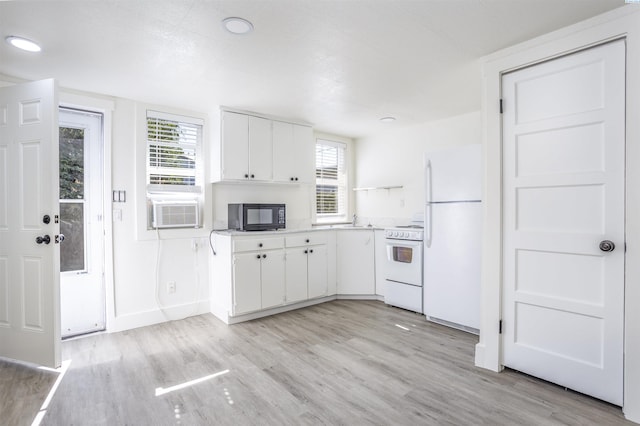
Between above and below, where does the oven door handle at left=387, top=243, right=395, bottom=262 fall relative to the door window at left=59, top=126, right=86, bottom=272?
below

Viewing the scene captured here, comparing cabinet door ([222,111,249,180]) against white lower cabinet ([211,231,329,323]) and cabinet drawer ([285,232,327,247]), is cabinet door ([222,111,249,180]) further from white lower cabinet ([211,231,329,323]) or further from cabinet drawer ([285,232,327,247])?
cabinet drawer ([285,232,327,247])

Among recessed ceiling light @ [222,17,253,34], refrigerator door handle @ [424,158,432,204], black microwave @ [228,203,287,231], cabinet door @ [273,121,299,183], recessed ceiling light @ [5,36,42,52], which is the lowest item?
black microwave @ [228,203,287,231]

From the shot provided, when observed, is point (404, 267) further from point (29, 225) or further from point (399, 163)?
point (29, 225)

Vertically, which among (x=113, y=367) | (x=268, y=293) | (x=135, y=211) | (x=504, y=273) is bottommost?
(x=113, y=367)

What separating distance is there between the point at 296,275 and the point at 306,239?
0.45 m

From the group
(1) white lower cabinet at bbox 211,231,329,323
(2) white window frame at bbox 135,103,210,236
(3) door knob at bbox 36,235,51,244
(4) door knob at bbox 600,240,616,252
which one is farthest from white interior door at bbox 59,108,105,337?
(4) door knob at bbox 600,240,616,252

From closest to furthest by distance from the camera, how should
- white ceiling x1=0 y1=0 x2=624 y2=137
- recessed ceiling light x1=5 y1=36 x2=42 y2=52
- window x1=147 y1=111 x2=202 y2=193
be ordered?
1. white ceiling x1=0 y1=0 x2=624 y2=137
2. recessed ceiling light x1=5 y1=36 x2=42 y2=52
3. window x1=147 y1=111 x2=202 y2=193

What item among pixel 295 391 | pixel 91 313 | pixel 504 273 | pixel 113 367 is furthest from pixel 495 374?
pixel 91 313

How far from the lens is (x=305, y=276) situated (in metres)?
3.98

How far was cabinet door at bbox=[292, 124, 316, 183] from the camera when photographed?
4199 mm

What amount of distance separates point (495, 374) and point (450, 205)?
157 centimetres

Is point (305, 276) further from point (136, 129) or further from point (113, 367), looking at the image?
point (136, 129)

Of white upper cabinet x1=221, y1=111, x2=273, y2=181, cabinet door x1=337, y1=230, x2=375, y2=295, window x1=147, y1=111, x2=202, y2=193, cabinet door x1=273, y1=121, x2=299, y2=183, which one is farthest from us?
cabinet door x1=337, y1=230, x2=375, y2=295

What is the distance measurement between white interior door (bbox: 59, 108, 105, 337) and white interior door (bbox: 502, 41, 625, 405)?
12.3 ft
